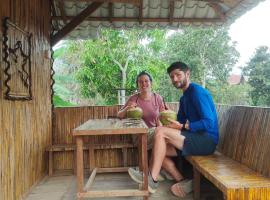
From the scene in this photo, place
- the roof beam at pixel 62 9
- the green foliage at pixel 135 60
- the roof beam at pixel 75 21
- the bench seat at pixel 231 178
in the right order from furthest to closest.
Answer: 1. the green foliage at pixel 135 60
2. the roof beam at pixel 62 9
3. the roof beam at pixel 75 21
4. the bench seat at pixel 231 178

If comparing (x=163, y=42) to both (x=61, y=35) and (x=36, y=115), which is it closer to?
(x=61, y=35)

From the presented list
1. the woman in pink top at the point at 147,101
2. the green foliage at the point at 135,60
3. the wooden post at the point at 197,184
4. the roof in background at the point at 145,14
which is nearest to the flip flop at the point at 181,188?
the wooden post at the point at 197,184

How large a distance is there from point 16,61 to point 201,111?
2.09 meters

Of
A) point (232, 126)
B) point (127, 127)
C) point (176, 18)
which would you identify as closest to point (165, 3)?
point (176, 18)

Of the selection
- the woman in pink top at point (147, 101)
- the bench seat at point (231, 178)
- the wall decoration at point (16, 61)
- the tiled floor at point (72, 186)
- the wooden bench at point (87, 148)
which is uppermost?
the wall decoration at point (16, 61)

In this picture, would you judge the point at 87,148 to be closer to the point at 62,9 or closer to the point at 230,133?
the point at 230,133

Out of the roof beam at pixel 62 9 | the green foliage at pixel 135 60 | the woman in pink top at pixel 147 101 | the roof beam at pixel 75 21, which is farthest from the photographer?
the green foliage at pixel 135 60

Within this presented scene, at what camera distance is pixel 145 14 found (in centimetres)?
596

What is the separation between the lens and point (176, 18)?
599cm

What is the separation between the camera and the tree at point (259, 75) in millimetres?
16766

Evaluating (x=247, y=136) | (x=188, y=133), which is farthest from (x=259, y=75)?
(x=247, y=136)

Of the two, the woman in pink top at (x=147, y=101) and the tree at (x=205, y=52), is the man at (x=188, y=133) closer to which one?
the woman in pink top at (x=147, y=101)

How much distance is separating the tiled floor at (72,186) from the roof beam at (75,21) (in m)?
2.28

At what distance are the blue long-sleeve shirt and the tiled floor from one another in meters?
0.81
